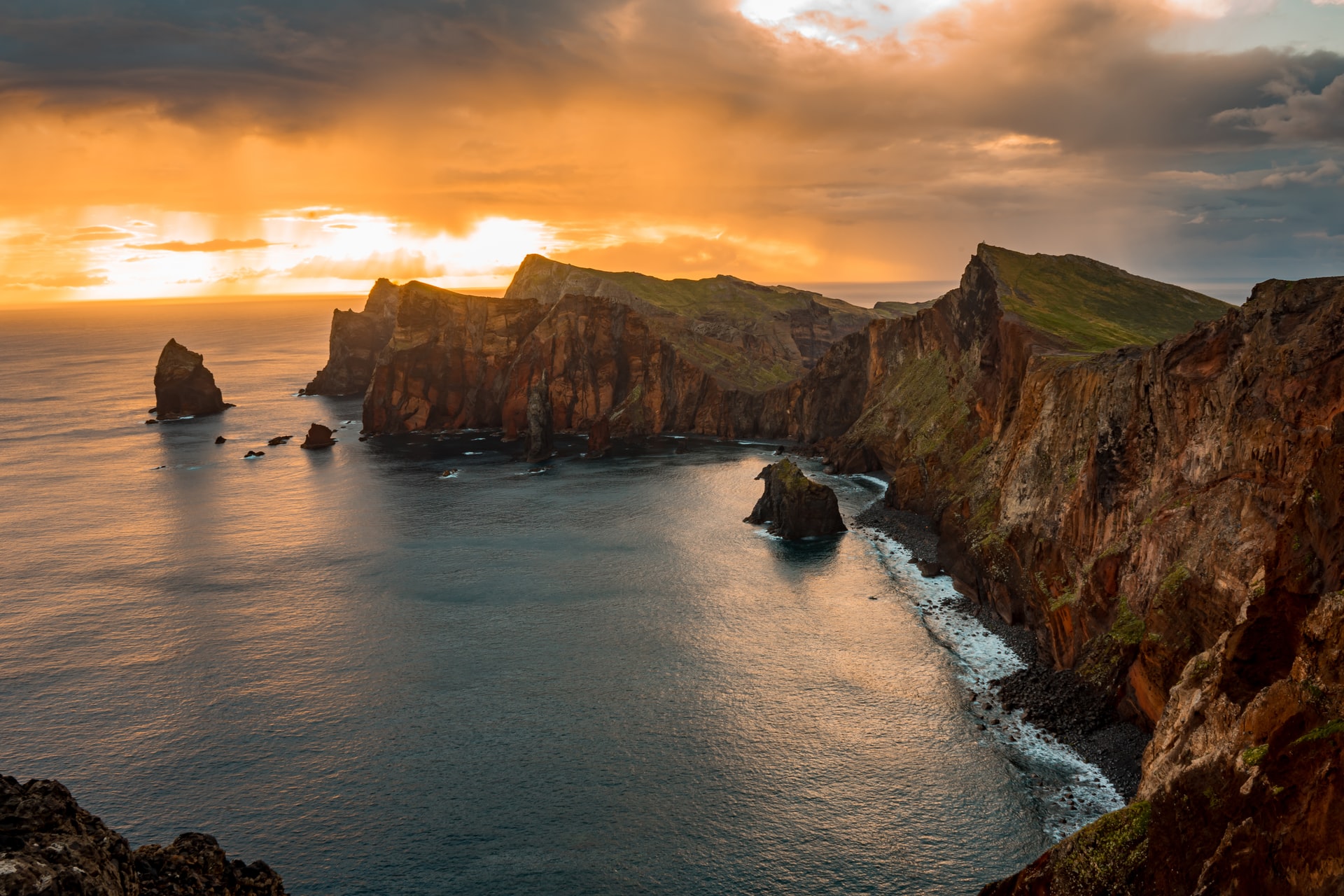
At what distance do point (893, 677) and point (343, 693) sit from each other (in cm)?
4887

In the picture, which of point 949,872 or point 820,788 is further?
point 820,788

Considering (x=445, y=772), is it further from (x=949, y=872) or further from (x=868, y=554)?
(x=868, y=554)

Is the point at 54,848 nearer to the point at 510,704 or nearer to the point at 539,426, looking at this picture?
the point at 510,704

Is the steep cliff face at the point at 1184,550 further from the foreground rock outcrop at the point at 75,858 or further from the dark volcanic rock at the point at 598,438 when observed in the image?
the dark volcanic rock at the point at 598,438

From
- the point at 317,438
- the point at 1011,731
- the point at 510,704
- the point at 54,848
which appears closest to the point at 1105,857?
the point at 1011,731

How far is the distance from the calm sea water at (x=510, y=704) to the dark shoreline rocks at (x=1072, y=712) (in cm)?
522

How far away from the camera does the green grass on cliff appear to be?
12062 centimetres

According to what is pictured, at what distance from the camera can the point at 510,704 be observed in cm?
7006

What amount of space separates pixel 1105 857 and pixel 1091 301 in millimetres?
139771

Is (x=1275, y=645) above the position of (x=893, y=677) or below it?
above

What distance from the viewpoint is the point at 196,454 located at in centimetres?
18450

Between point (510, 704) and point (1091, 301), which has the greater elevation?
point (1091, 301)

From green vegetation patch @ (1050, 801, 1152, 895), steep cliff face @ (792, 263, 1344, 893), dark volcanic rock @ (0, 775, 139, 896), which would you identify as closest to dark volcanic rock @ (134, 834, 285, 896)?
dark volcanic rock @ (0, 775, 139, 896)

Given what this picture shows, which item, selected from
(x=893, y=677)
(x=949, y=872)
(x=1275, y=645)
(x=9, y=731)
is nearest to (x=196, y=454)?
(x=9, y=731)
